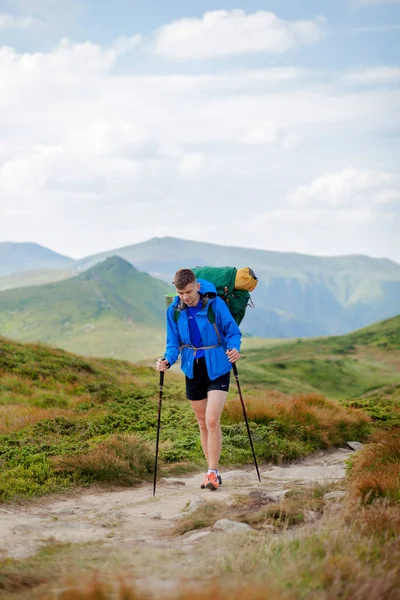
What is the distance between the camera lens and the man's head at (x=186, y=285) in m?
9.45

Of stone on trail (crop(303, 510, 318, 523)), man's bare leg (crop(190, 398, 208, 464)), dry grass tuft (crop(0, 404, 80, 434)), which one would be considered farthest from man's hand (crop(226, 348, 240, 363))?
dry grass tuft (crop(0, 404, 80, 434))

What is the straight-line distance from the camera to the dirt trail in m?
5.85

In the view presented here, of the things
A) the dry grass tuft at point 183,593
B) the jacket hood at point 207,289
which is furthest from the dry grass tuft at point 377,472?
the jacket hood at point 207,289

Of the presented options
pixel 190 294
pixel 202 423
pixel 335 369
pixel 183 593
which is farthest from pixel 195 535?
pixel 335 369

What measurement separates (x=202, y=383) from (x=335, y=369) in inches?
2468

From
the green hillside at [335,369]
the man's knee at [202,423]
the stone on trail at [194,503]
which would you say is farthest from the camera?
the green hillside at [335,369]

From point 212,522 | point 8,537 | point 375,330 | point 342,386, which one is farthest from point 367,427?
point 375,330

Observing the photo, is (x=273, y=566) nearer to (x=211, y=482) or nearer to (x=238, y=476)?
(x=211, y=482)

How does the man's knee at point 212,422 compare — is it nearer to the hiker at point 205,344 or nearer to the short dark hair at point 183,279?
the hiker at point 205,344

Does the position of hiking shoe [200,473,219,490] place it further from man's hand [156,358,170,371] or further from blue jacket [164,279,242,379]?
man's hand [156,358,170,371]

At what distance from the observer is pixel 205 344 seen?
10.1 m

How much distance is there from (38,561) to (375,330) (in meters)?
128

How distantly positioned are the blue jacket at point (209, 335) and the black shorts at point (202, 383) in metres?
0.09

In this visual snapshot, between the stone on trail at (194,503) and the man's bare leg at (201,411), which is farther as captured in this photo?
the man's bare leg at (201,411)
